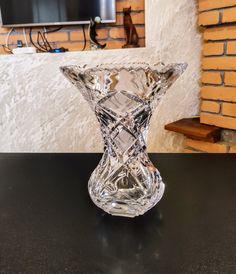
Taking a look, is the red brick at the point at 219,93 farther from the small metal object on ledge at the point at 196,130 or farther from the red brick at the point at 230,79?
the small metal object on ledge at the point at 196,130

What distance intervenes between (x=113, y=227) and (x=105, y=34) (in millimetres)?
1612

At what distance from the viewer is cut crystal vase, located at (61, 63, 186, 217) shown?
0.48 meters

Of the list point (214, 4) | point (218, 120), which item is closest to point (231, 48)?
point (214, 4)

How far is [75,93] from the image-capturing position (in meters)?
1.72

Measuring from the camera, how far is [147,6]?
1.62 m

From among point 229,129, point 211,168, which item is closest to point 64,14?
point 229,129

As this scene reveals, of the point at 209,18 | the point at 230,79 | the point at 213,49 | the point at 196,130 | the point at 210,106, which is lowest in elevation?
the point at 196,130

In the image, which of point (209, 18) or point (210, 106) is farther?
point (210, 106)

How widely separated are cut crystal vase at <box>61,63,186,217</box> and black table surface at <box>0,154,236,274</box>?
1.1 inches

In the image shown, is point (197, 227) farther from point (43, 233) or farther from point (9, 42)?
point (9, 42)

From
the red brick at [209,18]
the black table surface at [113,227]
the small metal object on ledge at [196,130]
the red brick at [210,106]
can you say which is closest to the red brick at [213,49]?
the red brick at [209,18]

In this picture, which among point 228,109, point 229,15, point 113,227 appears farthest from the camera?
point 228,109

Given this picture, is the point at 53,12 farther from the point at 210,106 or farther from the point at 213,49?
the point at 210,106

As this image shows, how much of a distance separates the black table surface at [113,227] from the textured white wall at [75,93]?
107 cm
